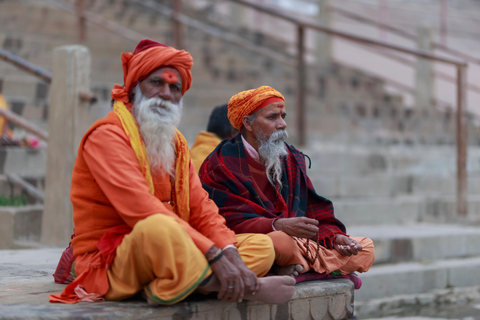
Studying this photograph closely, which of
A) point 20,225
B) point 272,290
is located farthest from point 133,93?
point 20,225

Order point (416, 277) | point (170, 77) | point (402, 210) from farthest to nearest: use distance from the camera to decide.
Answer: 1. point (402, 210)
2. point (416, 277)
3. point (170, 77)

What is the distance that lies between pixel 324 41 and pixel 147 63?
7287 mm

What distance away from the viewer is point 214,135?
14.6 ft

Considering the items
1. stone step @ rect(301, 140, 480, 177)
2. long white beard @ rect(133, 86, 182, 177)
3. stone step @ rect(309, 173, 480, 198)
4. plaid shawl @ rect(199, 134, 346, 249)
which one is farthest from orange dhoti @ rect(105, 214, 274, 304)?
stone step @ rect(301, 140, 480, 177)

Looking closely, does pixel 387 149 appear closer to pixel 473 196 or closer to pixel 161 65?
pixel 473 196

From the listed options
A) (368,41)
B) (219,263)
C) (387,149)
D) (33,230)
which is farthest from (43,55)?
(219,263)

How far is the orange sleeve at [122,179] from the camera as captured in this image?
8.91 ft

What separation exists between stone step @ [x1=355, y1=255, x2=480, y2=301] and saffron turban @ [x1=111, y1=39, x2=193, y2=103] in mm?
2419

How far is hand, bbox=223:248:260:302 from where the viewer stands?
108 inches

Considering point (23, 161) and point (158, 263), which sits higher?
point (23, 161)

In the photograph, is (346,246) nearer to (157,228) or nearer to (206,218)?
(206,218)

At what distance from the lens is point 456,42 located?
631 inches

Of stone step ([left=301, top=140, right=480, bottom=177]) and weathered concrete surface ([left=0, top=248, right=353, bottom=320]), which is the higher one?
stone step ([left=301, top=140, right=480, bottom=177])

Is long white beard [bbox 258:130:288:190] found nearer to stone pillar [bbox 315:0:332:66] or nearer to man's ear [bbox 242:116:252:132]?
man's ear [bbox 242:116:252:132]
